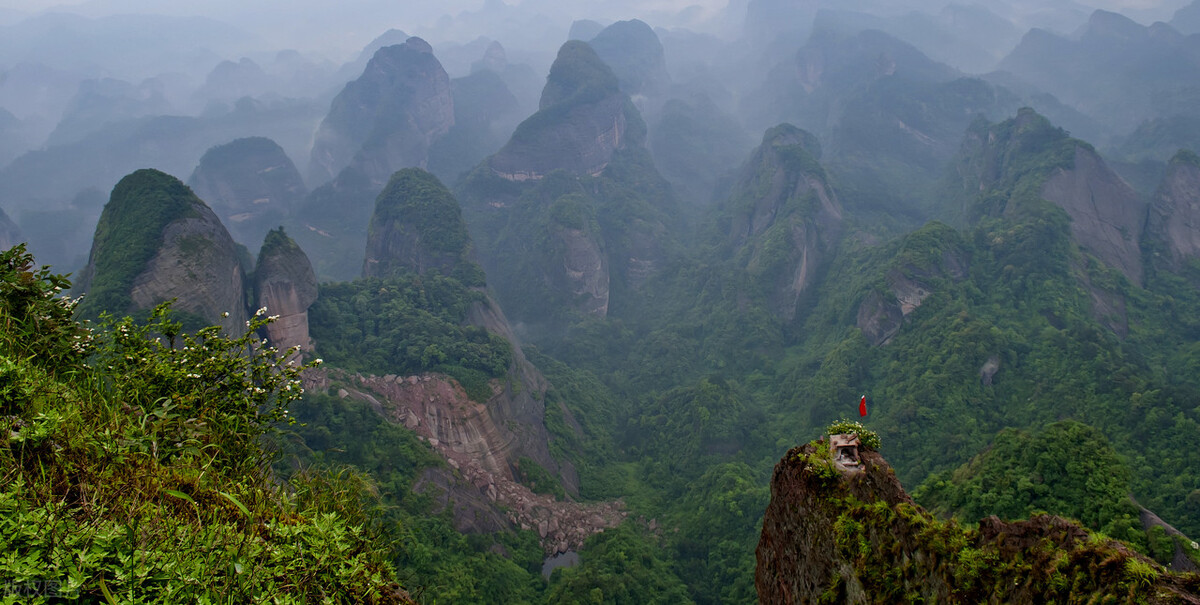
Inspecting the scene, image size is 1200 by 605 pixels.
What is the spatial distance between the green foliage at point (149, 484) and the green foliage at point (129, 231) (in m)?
29.0

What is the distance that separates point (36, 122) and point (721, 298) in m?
210

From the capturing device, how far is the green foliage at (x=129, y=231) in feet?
103

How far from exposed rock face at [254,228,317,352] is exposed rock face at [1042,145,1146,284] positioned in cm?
6531

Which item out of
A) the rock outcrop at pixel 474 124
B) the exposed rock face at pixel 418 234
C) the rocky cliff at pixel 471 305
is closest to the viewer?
the rocky cliff at pixel 471 305

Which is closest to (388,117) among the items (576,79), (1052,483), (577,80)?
(576,79)

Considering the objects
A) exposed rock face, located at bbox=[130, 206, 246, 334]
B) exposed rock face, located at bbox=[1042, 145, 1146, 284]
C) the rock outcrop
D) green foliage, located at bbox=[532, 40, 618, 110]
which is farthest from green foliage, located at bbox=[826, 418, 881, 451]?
the rock outcrop

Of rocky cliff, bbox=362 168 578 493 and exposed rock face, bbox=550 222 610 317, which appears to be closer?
rocky cliff, bbox=362 168 578 493

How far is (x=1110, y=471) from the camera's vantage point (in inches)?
779

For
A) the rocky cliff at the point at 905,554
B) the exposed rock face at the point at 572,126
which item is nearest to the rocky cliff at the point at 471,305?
the rocky cliff at the point at 905,554

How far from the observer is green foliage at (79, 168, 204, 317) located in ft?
103

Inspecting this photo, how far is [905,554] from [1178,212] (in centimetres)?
6751

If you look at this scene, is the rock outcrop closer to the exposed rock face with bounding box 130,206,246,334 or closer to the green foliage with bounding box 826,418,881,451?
the exposed rock face with bounding box 130,206,246,334

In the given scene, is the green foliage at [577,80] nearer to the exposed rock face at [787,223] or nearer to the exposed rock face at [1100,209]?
the exposed rock face at [787,223]

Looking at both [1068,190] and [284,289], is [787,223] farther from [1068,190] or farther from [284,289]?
[284,289]
